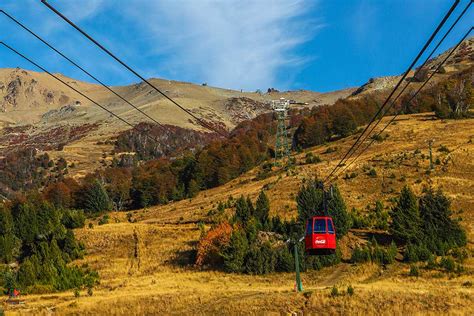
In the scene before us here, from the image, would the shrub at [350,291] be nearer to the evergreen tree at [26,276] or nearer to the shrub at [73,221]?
the evergreen tree at [26,276]

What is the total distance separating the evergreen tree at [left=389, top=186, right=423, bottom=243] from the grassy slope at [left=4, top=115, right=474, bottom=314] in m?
7.86

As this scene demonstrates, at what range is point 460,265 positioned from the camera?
48500 mm

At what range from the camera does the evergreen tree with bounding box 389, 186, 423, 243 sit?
5850 centimetres

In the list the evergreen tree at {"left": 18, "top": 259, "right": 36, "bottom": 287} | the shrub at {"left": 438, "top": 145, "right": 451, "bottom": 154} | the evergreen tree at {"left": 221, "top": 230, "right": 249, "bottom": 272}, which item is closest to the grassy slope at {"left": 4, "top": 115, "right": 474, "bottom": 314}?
the shrub at {"left": 438, "top": 145, "right": 451, "bottom": 154}

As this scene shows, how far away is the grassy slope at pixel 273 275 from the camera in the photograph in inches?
1470

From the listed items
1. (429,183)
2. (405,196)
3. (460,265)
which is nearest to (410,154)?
(429,183)

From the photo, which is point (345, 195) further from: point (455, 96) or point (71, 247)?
point (455, 96)

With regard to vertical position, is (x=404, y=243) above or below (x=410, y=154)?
below

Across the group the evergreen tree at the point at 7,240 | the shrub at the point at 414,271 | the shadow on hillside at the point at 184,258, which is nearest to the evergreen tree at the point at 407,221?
the shrub at the point at 414,271

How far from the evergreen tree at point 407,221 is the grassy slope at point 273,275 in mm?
7861

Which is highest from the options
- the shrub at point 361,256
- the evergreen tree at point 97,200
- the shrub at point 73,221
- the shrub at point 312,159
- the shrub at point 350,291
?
the shrub at point 312,159

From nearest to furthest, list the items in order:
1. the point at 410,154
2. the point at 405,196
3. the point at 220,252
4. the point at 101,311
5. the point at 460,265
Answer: the point at 101,311
the point at 460,265
the point at 220,252
the point at 405,196
the point at 410,154

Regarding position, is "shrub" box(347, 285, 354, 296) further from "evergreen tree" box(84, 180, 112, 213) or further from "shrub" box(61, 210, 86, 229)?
"evergreen tree" box(84, 180, 112, 213)

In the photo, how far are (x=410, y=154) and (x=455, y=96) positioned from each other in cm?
4534
